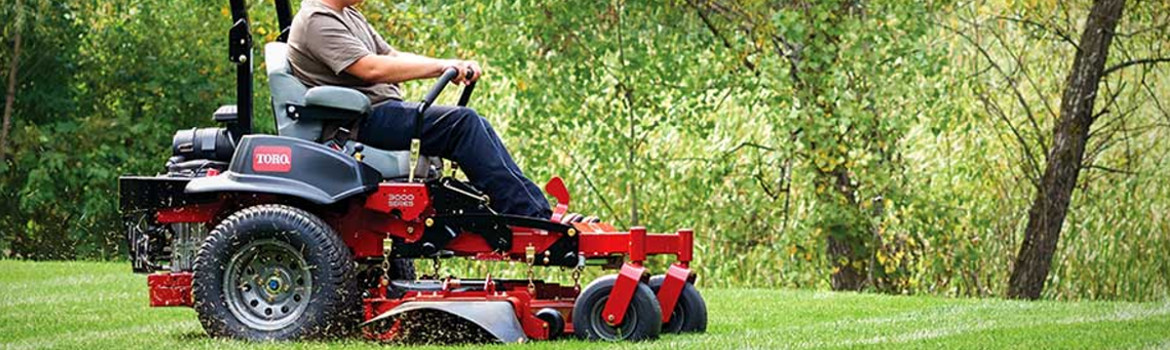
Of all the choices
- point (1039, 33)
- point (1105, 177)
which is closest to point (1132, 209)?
point (1105, 177)

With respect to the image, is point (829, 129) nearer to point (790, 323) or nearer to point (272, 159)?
point (790, 323)

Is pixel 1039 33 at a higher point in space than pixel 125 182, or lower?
higher

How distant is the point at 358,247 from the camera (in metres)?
8.16

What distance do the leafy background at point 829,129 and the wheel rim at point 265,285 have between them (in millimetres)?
4967

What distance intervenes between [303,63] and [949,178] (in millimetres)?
6213

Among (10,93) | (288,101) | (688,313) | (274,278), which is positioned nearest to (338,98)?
(288,101)

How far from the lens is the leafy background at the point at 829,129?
499 inches

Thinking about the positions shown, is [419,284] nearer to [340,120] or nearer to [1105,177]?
[340,120]

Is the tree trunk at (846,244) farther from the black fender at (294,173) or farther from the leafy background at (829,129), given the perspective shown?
the black fender at (294,173)

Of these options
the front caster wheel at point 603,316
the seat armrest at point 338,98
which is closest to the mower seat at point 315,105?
the seat armrest at point 338,98

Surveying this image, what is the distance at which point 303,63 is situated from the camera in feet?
26.9

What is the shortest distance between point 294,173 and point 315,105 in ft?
0.92

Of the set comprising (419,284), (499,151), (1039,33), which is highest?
(1039,33)


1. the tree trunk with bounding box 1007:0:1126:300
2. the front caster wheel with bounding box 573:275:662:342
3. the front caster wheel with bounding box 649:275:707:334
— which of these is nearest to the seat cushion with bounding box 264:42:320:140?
the front caster wheel with bounding box 573:275:662:342
